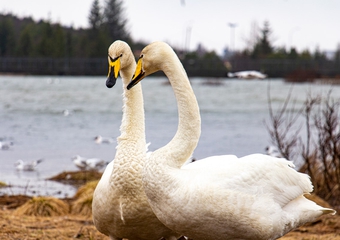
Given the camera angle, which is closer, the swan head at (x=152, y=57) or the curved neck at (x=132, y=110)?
the swan head at (x=152, y=57)

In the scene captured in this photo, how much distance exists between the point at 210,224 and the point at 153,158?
595mm

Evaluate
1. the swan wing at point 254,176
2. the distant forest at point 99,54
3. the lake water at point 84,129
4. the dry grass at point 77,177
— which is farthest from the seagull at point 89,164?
the distant forest at point 99,54

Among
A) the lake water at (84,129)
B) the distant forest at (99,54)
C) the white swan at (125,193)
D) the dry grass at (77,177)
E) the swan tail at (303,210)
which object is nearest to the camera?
the swan tail at (303,210)

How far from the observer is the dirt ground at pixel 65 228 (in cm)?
660

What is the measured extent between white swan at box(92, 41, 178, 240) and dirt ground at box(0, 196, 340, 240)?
3.37 feet

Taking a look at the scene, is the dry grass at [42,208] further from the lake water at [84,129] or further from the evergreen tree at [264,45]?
the evergreen tree at [264,45]

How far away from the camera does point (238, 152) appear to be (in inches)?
685

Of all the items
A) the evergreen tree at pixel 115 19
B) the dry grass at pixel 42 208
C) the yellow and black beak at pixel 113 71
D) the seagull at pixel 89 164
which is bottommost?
the seagull at pixel 89 164

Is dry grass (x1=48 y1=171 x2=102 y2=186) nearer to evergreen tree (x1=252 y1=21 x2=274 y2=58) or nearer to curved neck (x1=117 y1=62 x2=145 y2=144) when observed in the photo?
curved neck (x1=117 y1=62 x2=145 y2=144)

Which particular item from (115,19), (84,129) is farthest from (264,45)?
(84,129)

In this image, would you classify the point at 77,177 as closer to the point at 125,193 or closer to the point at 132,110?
the point at 132,110

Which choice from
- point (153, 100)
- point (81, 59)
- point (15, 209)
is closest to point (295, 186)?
point (15, 209)

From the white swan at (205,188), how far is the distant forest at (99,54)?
76.6 metres

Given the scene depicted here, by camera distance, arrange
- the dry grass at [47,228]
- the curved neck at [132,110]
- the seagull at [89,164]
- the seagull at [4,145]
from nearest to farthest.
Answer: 1. the curved neck at [132,110]
2. the dry grass at [47,228]
3. the seagull at [89,164]
4. the seagull at [4,145]
